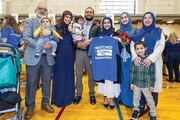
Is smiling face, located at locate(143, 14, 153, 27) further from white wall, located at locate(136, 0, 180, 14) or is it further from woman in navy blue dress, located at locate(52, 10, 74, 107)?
white wall, located at locate(136, 0, 180, 14)

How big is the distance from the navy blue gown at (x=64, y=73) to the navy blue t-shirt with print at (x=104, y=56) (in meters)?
0.36

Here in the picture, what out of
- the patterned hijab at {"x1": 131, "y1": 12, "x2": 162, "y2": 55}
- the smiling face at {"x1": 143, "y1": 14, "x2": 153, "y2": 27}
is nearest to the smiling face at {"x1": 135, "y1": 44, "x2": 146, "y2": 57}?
the patterned hijab at {"x1": 131, "y1": 12, "x2": 162, "y2": 55}

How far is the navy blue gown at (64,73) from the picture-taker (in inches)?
155

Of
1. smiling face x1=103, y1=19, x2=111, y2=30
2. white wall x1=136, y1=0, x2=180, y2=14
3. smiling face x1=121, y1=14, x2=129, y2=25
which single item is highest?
white wall x1=136, y1=0, x2=180, y2=14

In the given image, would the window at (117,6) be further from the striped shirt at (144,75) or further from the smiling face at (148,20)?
the striped shirt at (144,75)

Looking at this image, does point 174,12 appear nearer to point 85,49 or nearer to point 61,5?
point 61,5

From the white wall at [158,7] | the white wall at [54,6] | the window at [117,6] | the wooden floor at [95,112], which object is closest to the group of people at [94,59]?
the wooden floor at [95,112]

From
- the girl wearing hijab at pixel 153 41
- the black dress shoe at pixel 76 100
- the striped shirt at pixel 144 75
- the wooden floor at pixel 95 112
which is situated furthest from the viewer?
the black dress shoe at pixel 76 100

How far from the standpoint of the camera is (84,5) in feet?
54.1

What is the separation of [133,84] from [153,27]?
2.84 feet

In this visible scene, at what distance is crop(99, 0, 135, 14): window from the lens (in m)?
16.0

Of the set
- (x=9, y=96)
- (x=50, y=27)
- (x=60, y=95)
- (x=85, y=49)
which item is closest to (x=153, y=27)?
(x=85, y=49)

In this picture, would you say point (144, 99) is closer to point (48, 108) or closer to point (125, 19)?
point (125, 19)

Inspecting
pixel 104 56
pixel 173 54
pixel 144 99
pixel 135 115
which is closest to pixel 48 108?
pixel 104 56
